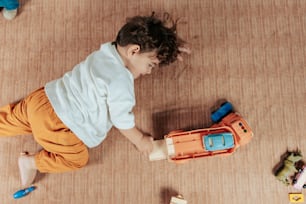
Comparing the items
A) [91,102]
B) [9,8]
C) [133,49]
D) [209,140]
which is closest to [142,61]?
[133,49]

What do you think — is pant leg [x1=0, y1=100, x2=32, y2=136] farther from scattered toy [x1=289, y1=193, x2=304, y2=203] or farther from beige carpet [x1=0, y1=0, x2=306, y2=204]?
scattered toy [x1=289, y1=193, x2=304, y2=203]

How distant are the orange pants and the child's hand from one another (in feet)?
0.50

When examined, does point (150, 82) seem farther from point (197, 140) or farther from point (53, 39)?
point (53, 39)

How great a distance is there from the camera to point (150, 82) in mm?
1109

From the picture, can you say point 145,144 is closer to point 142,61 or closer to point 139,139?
point 139,139

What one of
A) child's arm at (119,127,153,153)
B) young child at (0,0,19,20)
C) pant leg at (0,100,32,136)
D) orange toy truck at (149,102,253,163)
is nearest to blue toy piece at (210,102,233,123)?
orange toy truck at (149,102,253,163)

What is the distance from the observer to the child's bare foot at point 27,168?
104 centimetres

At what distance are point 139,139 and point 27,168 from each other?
0.33 metres

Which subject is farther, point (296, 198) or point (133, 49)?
point (296, 198)

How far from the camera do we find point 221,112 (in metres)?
1.06

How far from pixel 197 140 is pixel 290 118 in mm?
294

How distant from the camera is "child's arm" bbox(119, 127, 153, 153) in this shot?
989 mm

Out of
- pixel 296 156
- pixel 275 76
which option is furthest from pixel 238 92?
pixel 296 156

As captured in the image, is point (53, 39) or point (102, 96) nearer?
point (102, 96)
